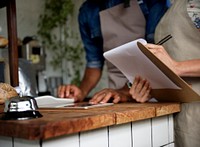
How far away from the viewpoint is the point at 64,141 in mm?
632

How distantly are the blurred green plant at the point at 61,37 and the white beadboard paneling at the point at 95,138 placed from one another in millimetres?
2869

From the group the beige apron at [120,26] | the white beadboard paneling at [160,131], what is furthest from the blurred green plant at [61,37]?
the white beadboard paneling at [160,131]

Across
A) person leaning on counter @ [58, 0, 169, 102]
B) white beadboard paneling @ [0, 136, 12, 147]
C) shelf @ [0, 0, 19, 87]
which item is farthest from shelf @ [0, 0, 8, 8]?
white beadboard paneling @ [0, 136, 12, 147]

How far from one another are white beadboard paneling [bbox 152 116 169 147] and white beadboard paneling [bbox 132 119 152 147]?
2 cm

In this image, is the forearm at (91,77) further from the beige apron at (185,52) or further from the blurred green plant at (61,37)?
the blurred green plant at (61,37)

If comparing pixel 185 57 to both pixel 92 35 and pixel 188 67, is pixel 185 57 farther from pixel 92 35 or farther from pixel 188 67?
pixel 92 35

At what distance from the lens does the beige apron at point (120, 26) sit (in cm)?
154

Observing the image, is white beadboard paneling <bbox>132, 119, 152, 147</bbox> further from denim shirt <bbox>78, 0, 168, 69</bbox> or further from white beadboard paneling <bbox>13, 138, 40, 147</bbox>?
denim shirt <bbox>78, 0, 168, 69</bbox>

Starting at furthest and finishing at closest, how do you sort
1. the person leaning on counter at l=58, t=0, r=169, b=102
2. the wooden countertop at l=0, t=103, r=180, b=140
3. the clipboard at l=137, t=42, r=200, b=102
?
the person leaning on counter at l=58, t=0, r=169, b=102 → the clipboard at l=137, t=42, r=200, b=102 → the wooden countertop at l=0, t=103, r=180, b=140

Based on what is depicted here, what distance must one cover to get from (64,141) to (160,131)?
37cm

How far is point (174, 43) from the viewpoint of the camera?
0.99 metres

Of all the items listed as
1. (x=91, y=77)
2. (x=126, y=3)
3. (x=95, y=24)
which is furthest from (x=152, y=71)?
(x=91, y=77)

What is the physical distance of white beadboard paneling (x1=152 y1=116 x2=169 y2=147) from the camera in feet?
2.90

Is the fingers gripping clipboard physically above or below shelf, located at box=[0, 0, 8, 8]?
below
